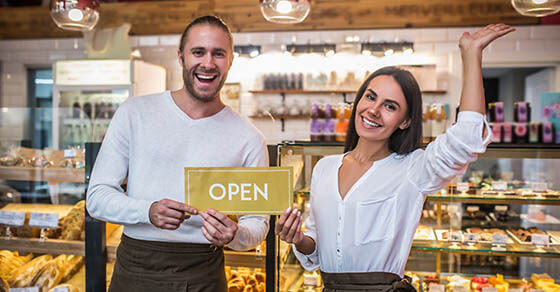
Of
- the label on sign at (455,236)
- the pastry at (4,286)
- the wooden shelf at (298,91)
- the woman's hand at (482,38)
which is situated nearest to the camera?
the woman's hand at (482,38)

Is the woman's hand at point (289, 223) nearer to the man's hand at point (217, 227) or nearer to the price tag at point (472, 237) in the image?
the man's hand at point (217, 227)

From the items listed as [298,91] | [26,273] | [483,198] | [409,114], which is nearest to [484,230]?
[483,198]

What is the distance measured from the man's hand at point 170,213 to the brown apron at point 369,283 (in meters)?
0.53

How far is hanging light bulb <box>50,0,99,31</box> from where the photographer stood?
275 cm

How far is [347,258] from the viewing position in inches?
60.2

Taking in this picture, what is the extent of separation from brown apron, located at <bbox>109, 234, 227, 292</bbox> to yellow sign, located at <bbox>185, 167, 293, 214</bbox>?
0.31 metres

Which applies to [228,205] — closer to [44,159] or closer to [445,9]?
[44,159]

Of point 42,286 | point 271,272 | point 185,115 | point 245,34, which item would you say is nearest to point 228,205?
point 185,115

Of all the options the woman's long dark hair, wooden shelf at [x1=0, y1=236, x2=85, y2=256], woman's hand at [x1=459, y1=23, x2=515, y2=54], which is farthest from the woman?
wooden shelf at [x1=0, y1=236, x2=85, y2=256]

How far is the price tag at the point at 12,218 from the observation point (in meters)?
2.55

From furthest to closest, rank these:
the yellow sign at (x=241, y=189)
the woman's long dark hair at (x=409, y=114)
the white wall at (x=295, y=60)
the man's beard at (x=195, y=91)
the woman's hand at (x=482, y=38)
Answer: the white wall at (x=295, y=60) < the man's beard at (x=195, y=91) < the woman's long dark hair at (x=409, y=114) < the yellow sign at (x=241, y=189) < the woman's hand at (x=482, y=38)

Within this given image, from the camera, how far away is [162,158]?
1.61 meters

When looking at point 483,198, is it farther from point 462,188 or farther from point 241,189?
point 241,189

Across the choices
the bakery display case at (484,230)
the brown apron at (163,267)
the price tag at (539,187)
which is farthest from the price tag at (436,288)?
the brown apron at (163,267)
